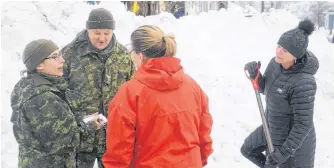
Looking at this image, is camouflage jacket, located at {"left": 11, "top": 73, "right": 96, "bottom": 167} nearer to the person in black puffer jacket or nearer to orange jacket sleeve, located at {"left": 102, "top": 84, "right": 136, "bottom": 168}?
orange jacket sleeve, located at {"left": 102, "top": 84, "right": 136, "bottom": 168}

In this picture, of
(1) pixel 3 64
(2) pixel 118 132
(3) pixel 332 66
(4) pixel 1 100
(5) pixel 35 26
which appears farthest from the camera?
(3) pixel 332 66

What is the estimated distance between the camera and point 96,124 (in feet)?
12.1

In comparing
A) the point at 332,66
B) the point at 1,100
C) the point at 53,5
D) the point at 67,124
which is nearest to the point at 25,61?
the point at 67,124

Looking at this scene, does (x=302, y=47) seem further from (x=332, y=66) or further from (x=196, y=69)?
(x=332, y=66)

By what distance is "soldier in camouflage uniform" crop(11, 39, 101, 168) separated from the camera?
3217 millimetres

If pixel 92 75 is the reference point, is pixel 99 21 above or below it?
above

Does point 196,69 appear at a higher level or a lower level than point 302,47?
lower

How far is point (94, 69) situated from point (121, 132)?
1482mm

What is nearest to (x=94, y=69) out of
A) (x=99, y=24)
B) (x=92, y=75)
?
(x=92, y=75)

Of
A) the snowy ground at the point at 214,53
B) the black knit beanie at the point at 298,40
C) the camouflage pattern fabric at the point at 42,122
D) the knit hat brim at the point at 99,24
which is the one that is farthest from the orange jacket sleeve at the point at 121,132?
the snowy ground at the point at 214,53

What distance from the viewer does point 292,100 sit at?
3764 mm

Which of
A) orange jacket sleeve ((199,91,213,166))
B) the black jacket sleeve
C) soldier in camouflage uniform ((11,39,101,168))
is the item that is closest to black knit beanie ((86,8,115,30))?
soldier in camouflage uniform ((11,39,101,168))

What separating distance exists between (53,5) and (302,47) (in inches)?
324

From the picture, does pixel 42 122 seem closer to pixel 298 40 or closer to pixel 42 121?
pixel 42 121
